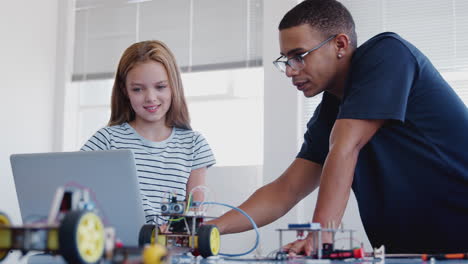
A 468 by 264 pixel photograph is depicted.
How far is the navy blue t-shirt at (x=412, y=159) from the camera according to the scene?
1.32 metres

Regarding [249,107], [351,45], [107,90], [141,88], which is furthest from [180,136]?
[107,90]

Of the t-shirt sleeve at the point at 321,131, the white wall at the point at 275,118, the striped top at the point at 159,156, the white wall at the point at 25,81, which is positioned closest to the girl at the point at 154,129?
the striped top at the point at 159,156

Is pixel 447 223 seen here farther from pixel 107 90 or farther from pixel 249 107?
pixel 107 90

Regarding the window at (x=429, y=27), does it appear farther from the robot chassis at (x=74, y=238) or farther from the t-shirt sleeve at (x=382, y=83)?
the robot chassis at (x=74, y=238)

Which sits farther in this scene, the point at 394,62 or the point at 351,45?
the point at 351,45

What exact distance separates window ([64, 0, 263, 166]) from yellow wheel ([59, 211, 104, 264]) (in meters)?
2.57

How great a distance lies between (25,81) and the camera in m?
3.38

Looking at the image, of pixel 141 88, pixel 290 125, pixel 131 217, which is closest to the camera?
pixel 131 217

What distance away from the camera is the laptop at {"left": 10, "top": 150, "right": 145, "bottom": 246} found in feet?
3.82

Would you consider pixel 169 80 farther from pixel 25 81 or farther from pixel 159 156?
pixel 25 81

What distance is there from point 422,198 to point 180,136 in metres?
0.94

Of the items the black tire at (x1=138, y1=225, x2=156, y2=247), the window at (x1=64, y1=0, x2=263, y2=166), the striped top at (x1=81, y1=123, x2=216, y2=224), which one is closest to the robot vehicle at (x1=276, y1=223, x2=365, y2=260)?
the black tire at (x1=138, y1=225, x2=156, y2=247)

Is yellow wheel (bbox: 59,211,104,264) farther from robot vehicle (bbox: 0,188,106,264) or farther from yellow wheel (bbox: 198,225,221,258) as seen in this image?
yellow wheel (bbox: 198,225,221,258)

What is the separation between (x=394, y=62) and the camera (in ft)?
4.28
